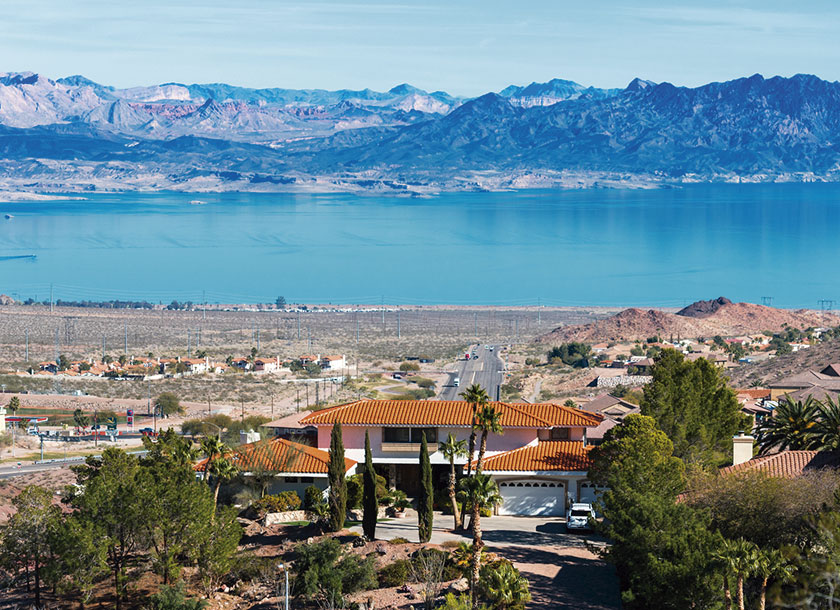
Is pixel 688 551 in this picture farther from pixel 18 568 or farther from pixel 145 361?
Result: pixel 145 361

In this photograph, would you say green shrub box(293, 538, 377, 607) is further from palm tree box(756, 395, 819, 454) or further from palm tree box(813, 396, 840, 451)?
palm tree box(756, 395, 819, 454)

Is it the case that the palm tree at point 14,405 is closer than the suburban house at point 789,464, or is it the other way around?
the suburban house at point 789,464

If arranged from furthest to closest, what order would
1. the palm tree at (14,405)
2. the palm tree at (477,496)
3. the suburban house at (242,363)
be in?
the suburban house at (242,363), the palm tree at (14,405), the palm tree at (477,496)

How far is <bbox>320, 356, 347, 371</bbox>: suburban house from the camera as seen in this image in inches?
3989

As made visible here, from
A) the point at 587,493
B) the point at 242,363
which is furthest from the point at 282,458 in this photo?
the point at 242,363

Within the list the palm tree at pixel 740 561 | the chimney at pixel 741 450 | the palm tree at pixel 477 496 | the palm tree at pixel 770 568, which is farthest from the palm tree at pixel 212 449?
the palm tree at pixel 770 568

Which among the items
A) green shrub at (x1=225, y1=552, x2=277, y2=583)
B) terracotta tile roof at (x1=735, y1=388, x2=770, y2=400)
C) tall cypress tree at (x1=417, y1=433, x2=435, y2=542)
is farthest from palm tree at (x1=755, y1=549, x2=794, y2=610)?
terracotta tile roof at (x1=735, y1=388, x2=770, y2=400)

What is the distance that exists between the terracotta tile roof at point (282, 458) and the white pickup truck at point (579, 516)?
764 centimetres

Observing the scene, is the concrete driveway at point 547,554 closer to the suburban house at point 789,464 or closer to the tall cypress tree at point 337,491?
the tall cypress tree at point 337,491

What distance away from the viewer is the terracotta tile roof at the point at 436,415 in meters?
42.3

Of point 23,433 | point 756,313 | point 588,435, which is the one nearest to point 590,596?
point 588,435

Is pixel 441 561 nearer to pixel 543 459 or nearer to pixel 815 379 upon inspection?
pixel 543 459

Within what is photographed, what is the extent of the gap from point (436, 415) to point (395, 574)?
12.6 meters

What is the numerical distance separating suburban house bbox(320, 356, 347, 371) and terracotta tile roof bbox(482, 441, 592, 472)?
61.3 metres
